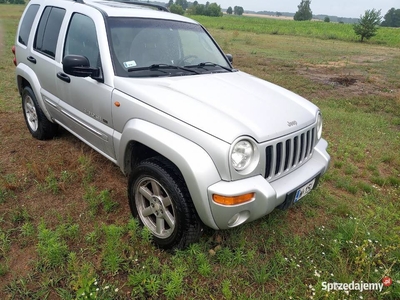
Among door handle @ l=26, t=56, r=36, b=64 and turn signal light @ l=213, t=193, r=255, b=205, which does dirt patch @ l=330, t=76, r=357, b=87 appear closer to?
door handle @ l=26, t=56, r=36, b=64

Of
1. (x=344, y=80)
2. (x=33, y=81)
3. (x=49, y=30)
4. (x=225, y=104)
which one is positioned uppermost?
(x=49, y=30)

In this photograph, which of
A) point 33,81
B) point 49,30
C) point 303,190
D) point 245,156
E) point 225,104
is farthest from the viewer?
point 33,81

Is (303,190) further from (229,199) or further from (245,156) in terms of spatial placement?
(229,199)

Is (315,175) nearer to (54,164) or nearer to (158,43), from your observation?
(158,43)

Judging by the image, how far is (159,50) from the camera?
318 centimetres

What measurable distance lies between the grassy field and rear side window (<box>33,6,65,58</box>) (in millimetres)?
1318

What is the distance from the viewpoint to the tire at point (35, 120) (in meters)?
4.26

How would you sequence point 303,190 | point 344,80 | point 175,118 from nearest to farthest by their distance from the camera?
point 175,118 < point 303,190 < point 344,80

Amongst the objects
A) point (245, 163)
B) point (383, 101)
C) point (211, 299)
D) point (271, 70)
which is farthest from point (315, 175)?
point (271, 70)

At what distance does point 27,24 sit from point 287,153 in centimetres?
401

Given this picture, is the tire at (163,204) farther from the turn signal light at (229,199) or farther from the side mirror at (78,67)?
the side mirror at (78,67)

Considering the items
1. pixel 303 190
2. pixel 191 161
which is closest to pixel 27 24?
pixel 191 161

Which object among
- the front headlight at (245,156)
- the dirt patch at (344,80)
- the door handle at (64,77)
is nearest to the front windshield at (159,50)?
the door handle at (64,77)

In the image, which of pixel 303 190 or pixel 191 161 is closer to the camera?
pixel 191 161
